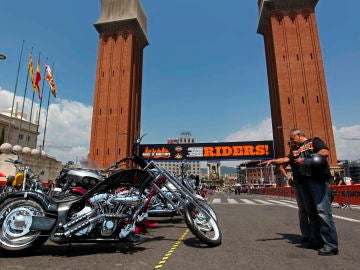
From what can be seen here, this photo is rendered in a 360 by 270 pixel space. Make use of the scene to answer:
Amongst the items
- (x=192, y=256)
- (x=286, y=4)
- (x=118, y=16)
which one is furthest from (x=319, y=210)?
(x=118, y=16)

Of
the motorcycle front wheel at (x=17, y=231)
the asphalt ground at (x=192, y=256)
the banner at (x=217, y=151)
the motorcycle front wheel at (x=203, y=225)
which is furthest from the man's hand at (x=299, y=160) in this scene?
the banner at (x=217, y=151)

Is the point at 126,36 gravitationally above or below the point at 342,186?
above

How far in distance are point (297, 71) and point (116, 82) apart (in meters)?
33.3

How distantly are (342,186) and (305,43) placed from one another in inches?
1516

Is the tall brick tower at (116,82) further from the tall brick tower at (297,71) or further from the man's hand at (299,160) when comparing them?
the man's hand at (299,160)

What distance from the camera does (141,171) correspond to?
393 centimetres

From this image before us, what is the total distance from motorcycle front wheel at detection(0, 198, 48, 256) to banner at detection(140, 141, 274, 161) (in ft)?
118

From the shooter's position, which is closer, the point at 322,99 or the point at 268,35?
the point at 322,99

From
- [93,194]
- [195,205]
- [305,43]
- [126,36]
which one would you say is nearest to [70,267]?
[93,194]

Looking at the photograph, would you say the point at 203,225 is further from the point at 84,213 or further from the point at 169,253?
the point at 84,213

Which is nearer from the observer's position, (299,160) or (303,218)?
(299,160)

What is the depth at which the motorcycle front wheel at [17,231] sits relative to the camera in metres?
3.39

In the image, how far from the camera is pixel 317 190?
12.3 ft

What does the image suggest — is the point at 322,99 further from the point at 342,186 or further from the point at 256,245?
the point at 256,245
